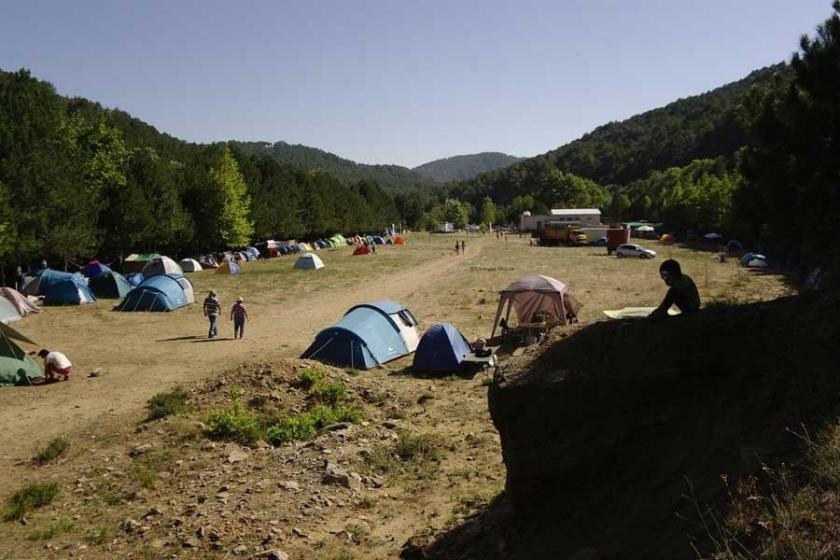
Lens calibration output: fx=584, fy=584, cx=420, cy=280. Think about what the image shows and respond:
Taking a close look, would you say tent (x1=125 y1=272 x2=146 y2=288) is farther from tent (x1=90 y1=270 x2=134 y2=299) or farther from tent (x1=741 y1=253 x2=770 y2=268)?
tent (x1=741 y1=253 x2=770 y2=268)

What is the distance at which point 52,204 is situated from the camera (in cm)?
3055

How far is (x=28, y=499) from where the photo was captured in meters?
8.84

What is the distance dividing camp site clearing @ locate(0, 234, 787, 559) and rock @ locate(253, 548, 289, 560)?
0.17 metres

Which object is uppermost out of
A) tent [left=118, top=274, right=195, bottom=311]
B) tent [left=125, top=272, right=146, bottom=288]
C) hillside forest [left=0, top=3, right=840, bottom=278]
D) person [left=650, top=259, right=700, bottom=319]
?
hillside forest [left=0, top=3, right=840, bottom=278]

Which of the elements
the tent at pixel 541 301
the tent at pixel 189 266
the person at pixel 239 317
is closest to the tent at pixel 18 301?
the person at pixel 239 317

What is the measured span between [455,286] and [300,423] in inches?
972

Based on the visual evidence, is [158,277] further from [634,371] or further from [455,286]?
[634,371]

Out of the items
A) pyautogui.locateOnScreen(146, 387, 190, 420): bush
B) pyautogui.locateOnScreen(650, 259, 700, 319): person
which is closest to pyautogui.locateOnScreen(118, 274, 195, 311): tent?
pyautogui.locateOnScreen(146, 387, 190, 420): bush

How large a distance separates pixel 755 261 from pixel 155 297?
39.2 m

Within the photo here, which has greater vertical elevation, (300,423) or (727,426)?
(727,426)

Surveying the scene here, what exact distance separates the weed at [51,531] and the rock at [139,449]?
2.11 meters

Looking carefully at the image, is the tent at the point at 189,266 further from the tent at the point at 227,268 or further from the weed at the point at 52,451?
the weed at the point at 52,451

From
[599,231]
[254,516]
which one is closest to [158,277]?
[254,516]

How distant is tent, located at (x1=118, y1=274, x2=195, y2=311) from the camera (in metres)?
26.8
